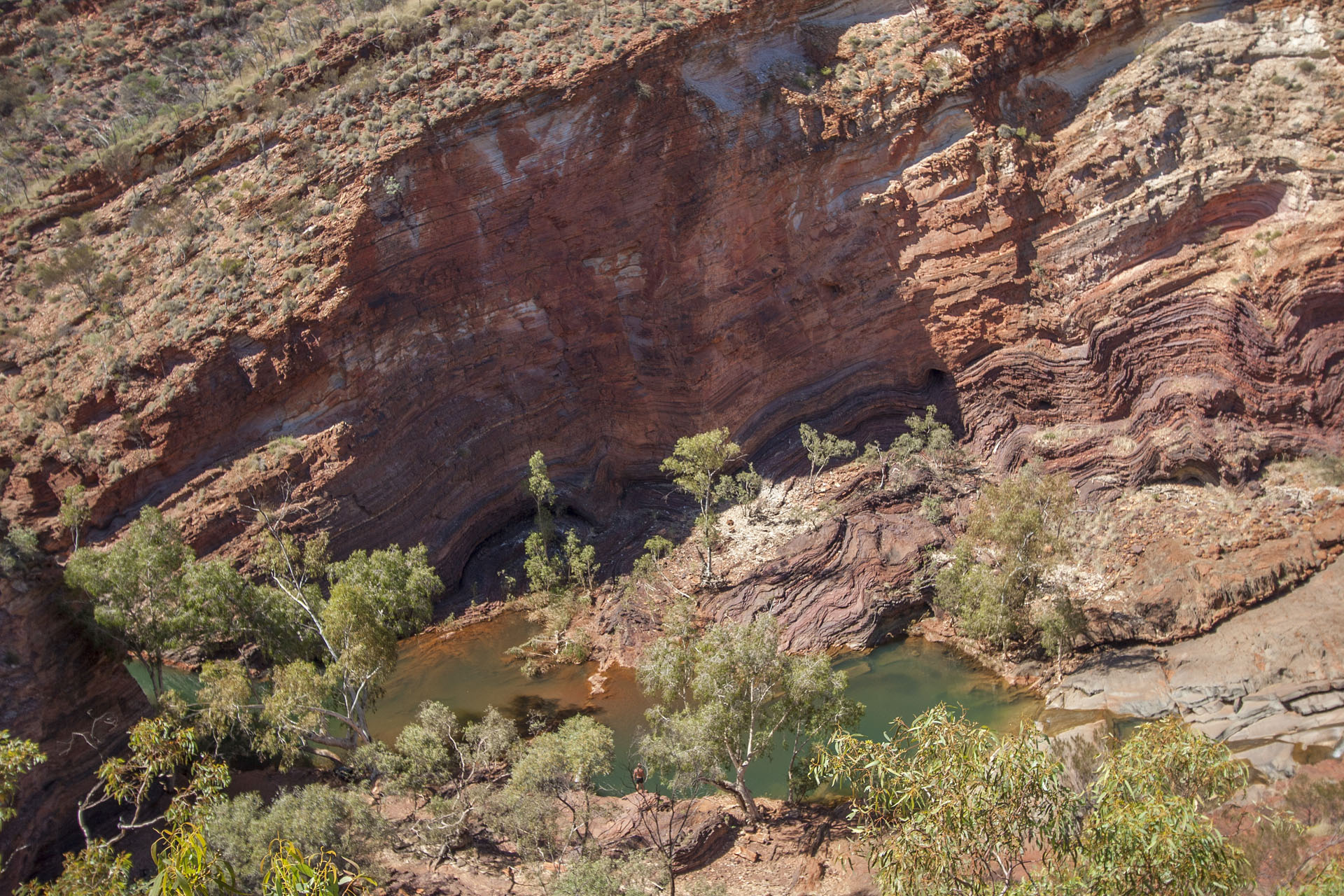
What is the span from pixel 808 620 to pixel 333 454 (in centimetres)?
1421

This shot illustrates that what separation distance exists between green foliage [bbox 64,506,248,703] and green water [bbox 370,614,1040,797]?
590 centimetres

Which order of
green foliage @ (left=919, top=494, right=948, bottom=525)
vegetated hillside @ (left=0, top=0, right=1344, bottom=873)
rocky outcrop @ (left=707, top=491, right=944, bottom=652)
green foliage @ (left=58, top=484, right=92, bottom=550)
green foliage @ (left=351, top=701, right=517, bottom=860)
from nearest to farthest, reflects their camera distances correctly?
green foliage @ (left=351, top=701, right=517, bottom=860) < green foliage @ (left=58, top=484, right=92, bottom=550) < rocky outcrop @ (left=707, top=491, right=944, bottom=652) < vegetated hillside @ (left=0, top=0, right=1344, bottom=873) < green foliage @ (left=919, top=494, right=948, bottom=525)

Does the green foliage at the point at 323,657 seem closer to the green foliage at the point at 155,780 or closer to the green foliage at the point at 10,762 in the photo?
the green foliage at the point at 155,780

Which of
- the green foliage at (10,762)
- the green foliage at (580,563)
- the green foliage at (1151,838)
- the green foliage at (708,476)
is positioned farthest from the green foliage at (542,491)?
the green foliage at (1151,838)

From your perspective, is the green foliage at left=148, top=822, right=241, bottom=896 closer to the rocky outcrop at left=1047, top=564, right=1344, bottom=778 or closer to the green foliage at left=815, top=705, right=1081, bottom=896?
the green foliage at left=815, top=705, right=1081, bottom=896

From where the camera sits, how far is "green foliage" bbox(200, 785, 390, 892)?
1345 centimetres

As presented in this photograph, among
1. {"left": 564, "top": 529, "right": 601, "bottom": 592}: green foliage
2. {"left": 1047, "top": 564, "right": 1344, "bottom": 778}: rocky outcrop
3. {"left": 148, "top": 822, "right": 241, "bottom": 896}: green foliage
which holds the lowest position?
{"left": 1047, "top": 564, "right": 1344, "bottom": 778}: rocky outcrop

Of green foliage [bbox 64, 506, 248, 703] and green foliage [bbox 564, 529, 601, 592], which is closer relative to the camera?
green foliage [bbox 64, 506, 248, 703]

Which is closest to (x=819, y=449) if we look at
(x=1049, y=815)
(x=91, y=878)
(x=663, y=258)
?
(x=663, y=258)

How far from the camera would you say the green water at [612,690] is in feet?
63.8

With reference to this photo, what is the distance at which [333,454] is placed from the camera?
2481cm

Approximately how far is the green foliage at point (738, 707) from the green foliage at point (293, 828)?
505 centimetres

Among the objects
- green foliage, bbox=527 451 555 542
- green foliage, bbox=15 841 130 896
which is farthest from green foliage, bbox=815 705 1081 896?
green foliage, bbox=527 451 555 542

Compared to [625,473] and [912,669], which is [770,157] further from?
[912,669]
